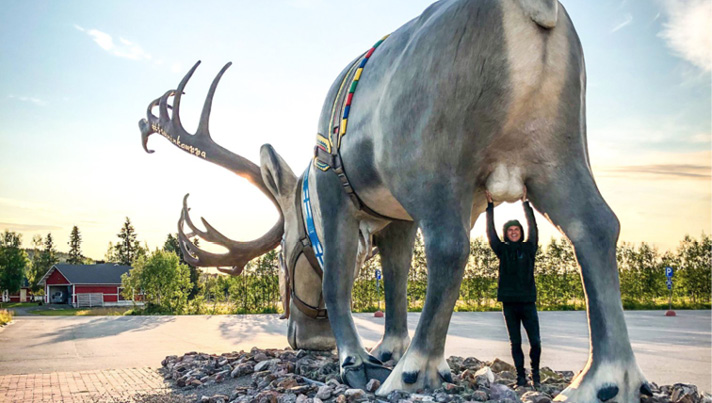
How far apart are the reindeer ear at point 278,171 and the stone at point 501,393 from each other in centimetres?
254

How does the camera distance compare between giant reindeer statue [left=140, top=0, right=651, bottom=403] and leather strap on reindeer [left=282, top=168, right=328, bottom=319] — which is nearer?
giant reindeer statue [left=140, top=0, right=651, bottom=403]

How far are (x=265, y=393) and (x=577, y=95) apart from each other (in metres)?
2.37

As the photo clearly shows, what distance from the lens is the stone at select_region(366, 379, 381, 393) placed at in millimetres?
3086

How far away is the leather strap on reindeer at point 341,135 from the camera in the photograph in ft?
11.2

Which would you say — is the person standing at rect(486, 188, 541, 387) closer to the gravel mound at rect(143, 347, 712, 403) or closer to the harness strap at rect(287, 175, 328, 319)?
the gravel mound at rect(143, 347, 712, 403)

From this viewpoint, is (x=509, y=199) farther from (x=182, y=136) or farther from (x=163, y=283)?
(x=163, y=283)

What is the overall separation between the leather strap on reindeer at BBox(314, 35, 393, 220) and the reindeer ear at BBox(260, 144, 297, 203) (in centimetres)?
114

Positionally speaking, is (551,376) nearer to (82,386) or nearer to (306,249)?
(306,249)

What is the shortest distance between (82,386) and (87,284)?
114 feet

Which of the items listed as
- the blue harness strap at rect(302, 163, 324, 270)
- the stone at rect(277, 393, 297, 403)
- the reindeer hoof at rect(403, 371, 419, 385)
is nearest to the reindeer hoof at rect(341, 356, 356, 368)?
the stone at rect(277, 393, 297, 403)

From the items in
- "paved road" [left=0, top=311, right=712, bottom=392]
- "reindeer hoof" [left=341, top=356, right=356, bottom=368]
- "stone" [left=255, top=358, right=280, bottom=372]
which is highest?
"reindeer hoof" [left=341, top=356, right=356, bottom=368]

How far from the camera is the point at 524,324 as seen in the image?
3363 millimetres

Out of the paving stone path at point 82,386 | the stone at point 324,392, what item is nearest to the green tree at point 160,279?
the paving stone path at point 82,386

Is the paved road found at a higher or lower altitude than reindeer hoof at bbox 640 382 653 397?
lower
